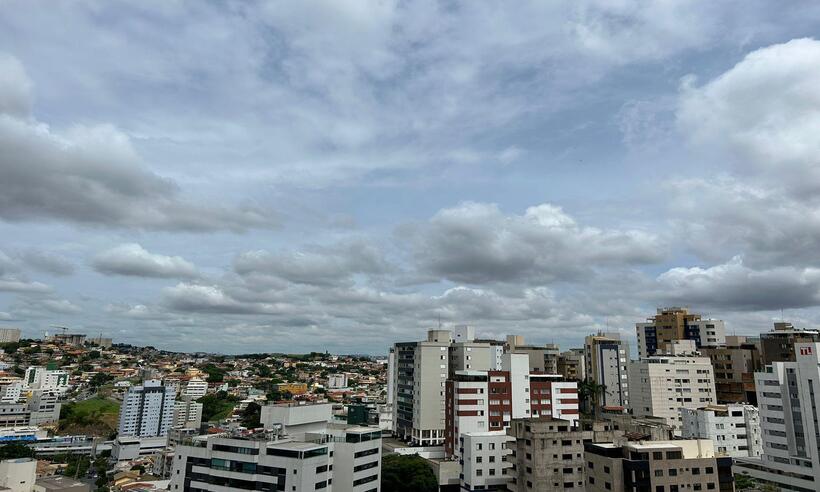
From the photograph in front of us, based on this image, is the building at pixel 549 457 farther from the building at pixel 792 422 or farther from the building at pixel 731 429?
the building at pixel 731 429

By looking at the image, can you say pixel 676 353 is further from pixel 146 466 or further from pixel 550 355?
pixel 146 466

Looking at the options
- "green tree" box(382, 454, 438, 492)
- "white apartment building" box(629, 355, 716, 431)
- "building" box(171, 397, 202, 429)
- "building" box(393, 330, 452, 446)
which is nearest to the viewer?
"green tree" box(382, 454, 438, 492)

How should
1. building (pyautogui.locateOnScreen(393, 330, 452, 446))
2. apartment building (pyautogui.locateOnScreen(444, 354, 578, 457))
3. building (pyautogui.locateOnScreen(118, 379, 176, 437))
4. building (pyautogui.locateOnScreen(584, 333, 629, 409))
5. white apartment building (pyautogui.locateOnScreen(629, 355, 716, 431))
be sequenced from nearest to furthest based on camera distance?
apartment building (pyautogui.locateOnScreen(444, 354, 578, 457)) → building (pyautogui.locateOnScreen(393, 330, 452, 446)) → white apartment building (pyautogui.locateOnScreen(629, 355, 716, 431)) → building (pyautogui.locateOnScreen(584, 333, 629, 409)) → building (pyautogui.locateOnScreen(118, 379, 176, 437))

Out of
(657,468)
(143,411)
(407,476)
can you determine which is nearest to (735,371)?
(657,468)

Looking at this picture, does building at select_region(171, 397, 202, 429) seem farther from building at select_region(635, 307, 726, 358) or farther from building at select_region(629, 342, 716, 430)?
building at select_region(635, 307, 726, 358)

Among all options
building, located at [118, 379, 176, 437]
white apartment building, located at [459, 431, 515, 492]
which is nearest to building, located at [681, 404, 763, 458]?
white apartment building, located at [459, 431, 515, 492]
